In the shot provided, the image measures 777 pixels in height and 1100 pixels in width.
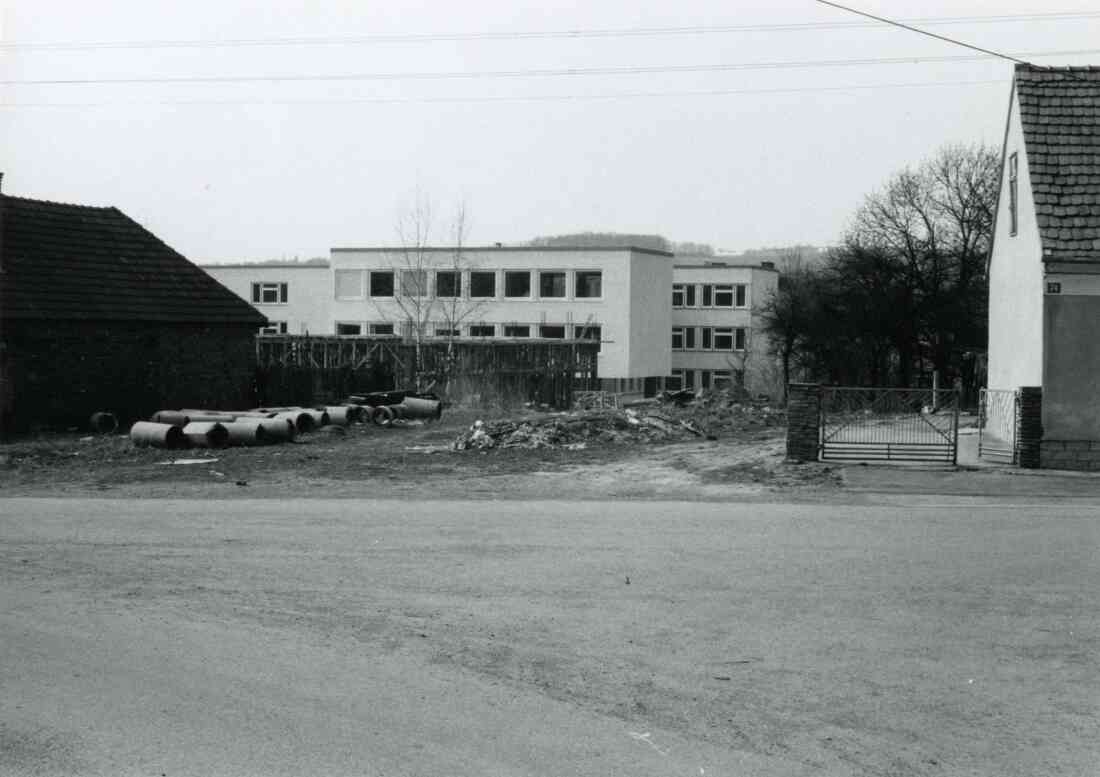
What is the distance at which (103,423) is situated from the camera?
33.0m

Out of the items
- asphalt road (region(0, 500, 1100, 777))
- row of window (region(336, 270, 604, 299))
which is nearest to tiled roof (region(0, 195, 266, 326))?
asphalt road (region(0, 500, 1100, 777))

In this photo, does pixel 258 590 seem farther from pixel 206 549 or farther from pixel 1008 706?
pixel 1008 706

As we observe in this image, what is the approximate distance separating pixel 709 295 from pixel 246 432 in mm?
77092

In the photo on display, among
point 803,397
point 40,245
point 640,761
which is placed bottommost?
point 640,761

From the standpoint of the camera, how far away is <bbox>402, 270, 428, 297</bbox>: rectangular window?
275 ft

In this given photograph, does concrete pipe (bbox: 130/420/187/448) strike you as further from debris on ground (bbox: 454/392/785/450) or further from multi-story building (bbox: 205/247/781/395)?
multi-story building (bbox: 205/247/781/395)

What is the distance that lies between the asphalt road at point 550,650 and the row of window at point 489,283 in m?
70.4

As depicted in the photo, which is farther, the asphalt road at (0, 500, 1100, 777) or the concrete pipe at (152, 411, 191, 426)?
the concrete pipe at (152, 411, 191, 426)

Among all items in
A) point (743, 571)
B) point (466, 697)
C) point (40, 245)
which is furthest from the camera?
point (40, 245)

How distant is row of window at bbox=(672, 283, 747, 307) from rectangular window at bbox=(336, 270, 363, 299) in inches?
1003

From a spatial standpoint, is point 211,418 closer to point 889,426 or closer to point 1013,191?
point 889,426

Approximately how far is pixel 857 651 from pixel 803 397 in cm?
1426

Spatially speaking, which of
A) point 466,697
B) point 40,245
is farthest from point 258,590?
point 40,245

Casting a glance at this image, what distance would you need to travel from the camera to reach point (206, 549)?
13102 millimetres
